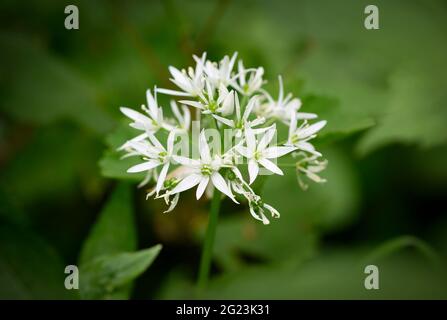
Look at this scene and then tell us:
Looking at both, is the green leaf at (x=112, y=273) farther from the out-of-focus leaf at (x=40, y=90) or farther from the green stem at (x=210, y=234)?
the out-of-focus leaf at (x=40, y=90)

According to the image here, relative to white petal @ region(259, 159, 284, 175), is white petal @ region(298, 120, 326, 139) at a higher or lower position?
higher

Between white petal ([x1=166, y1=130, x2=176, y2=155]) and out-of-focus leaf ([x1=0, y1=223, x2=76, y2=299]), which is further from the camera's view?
out-of-focus leaf ([x1=0, y1=223, x2=76, y2=299])

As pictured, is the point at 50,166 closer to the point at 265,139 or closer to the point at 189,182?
the point at 189,182

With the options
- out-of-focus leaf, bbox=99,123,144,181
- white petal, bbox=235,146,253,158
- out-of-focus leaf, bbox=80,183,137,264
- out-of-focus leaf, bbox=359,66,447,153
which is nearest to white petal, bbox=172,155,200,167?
white petal, bbox=235,146,253,158

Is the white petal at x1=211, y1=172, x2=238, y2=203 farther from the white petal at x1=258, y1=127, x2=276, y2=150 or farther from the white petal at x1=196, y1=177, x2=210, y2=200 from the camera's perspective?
the white petal at x1=258, y1=127, x2=276, y2=150

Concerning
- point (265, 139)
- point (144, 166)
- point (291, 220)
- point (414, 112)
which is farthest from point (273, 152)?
point (291, 220)

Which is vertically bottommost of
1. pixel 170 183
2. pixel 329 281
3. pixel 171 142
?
pixel 329 281
